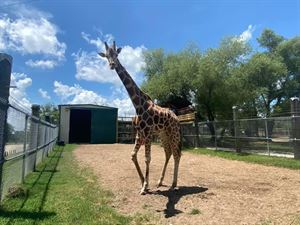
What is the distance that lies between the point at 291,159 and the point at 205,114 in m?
14.7

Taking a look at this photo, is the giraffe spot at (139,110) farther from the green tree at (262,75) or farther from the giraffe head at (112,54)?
the green tree at (262,75)

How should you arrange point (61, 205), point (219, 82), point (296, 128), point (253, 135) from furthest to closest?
point (219, 82)
point (253, 135)
point (296, 128)
point (61, 205)

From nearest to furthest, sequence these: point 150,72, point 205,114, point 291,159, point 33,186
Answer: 1. point 33,186
2. point 291,159
3. point 205,114
4. point 150,72

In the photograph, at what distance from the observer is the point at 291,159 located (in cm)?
1383

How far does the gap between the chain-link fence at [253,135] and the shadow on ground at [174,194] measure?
23.6 ft

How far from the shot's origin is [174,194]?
303 inches

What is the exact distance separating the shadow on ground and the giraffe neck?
191cm

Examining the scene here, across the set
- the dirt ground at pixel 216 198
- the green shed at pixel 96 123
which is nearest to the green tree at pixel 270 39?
the green shed at pixel 96 123

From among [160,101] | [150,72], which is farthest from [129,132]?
[160,101]

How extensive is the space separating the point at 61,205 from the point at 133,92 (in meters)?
3.07

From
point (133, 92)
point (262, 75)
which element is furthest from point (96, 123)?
point (133, 92)

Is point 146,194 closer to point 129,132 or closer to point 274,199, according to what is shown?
point 274,199

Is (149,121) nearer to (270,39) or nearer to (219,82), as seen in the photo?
(219,82)

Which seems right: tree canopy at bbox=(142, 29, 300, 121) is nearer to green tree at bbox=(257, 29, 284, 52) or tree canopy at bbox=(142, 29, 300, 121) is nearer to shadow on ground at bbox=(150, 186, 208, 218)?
green tree at bbox=(257, 29, 284, 52)
